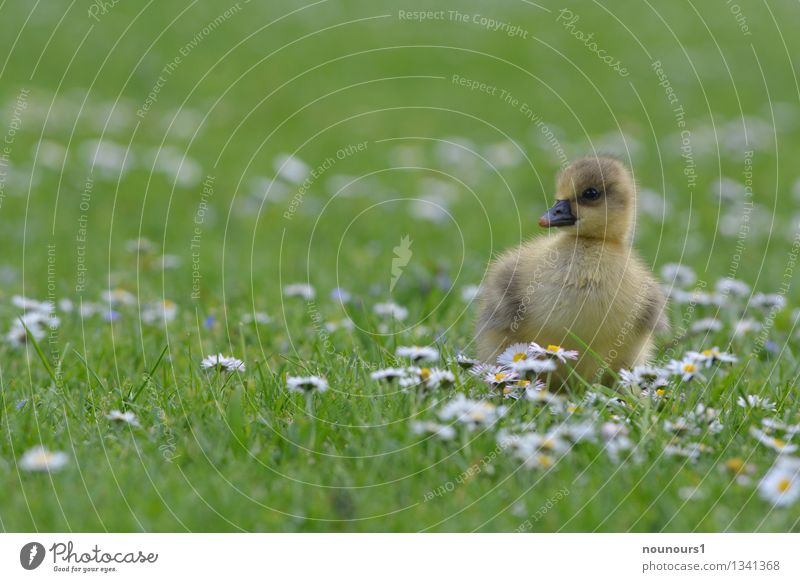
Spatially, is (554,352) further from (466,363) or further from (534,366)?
(466,363)

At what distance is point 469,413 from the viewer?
3.89 meters

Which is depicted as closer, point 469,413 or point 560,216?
point 469,413

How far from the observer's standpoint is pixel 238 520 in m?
3.56

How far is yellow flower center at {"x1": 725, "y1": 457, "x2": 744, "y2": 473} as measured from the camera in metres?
3.77

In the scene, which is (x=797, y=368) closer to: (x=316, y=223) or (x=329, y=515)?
Answer: (x=329, y=515)

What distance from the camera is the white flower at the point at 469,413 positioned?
12.7 feet

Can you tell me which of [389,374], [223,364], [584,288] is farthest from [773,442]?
[223,364]

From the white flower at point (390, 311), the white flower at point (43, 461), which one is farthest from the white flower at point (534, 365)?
the white flower at point (43, 461)

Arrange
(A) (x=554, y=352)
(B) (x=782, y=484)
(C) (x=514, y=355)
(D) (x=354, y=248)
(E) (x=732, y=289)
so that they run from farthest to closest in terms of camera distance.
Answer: (D) (x=354, y=248), (E) (x=732, y=289), (C) (x=514, y=355), (A) (x=554, y=352), (B) (x=782, y=484)

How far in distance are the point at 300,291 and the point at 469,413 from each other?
265 centimetres

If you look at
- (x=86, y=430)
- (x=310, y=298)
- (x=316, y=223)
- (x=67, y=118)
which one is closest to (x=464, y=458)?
(x=86, y=430)

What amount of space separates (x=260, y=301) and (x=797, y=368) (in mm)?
3104

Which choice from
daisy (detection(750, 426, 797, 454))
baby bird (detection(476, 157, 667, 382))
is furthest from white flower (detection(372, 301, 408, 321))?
daisy (detection(750, 426, 797, 454))
